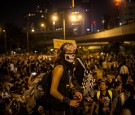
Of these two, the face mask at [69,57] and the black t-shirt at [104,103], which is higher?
the face mask at [69,57]

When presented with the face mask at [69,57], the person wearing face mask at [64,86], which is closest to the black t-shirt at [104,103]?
the person wearing face mask at [64,86]

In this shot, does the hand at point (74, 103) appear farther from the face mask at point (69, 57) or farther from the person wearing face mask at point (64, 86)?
the face mask at point (69, 57)

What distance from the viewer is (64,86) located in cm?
457

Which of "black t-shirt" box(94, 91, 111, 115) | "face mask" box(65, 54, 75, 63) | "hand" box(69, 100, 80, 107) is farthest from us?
"black t-shirt" box(94, 91, 111, 115)

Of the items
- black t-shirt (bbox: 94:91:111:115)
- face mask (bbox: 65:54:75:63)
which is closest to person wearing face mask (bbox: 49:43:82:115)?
face mask (bbox: 65:54:75:63)

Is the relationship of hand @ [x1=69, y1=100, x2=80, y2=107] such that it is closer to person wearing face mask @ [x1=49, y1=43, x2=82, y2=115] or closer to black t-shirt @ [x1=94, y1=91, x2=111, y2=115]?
person wearing face mask @ [x1=49, y1=43, x2=82, y2=115]

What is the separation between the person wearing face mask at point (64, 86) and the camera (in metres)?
4.42

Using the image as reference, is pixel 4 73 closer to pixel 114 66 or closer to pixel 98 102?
pixel 114 66

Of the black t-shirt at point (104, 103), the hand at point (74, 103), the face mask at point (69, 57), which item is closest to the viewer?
the hand at point (74, 103)

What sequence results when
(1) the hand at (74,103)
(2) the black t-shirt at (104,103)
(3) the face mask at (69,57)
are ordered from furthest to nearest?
(2) the black t-shirt at (104,103), (3) the face mask at (69,57), (1) the hand at (74,103)

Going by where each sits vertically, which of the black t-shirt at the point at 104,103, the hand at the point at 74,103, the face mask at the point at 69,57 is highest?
the face mask at the point at 69,57

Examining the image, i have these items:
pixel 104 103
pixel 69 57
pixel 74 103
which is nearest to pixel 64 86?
pixel 74 103

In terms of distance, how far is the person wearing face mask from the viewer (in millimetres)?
4420

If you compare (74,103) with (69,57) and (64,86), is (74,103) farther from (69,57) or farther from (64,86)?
(69,57)
